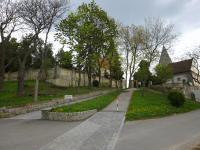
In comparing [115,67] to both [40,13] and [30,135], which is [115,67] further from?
[30,135]

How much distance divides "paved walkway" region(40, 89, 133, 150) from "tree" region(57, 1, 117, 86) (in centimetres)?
2550

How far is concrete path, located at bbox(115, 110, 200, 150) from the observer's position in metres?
14.1

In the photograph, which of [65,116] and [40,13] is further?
[40,13]

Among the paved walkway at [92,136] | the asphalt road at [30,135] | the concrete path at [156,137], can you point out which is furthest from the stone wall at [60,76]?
the concrete path at [156,137]

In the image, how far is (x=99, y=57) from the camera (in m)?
52.2

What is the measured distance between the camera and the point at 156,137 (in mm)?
16391

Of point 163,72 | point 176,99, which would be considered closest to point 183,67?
point 163,72

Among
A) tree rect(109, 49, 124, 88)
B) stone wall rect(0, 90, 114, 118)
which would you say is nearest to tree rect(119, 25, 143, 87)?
tree rect(109, 49, 124, 88)

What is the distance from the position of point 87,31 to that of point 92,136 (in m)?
31.9

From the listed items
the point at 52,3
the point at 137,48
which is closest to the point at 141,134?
the point at 52,3

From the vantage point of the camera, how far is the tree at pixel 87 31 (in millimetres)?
47500

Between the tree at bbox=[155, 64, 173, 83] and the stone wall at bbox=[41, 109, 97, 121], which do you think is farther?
the tree at bbox=[155, 64, 173, 83]

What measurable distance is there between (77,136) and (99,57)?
36.6m

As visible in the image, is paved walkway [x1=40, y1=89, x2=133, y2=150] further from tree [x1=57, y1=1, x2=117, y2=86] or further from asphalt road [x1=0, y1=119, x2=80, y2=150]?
tree [x1=57, y1=1, x2=117, y2=86]
